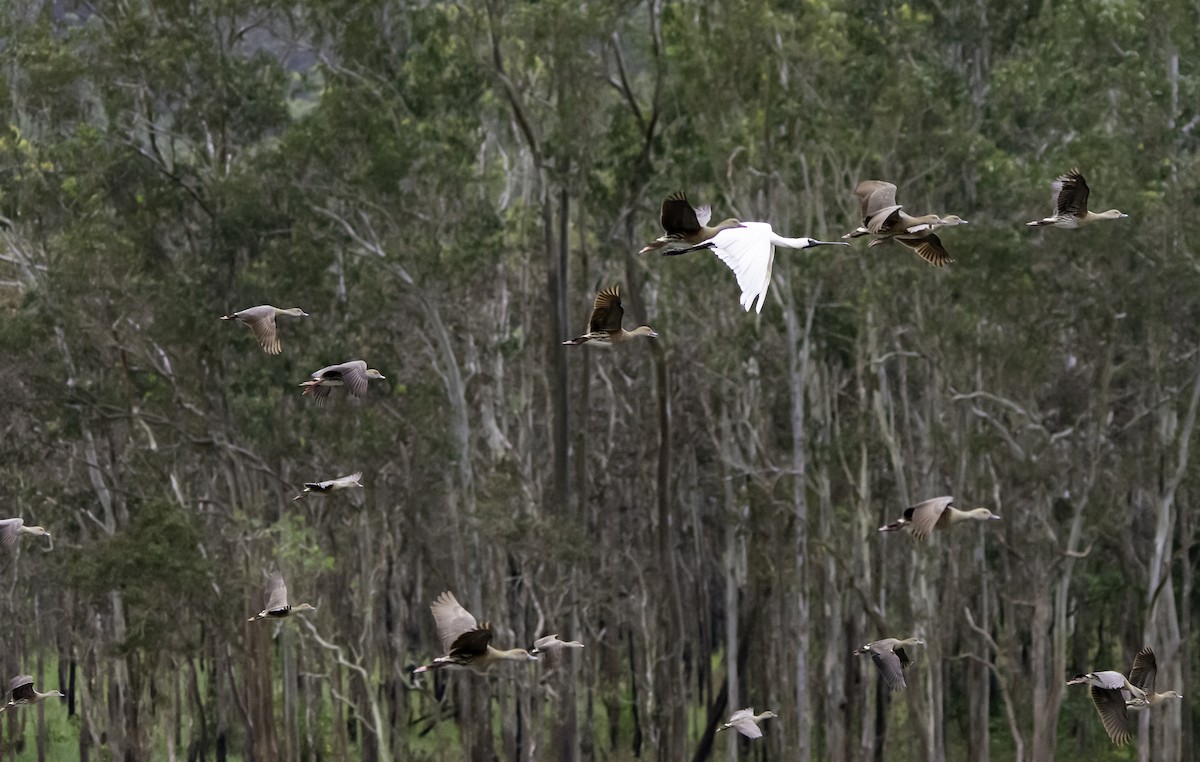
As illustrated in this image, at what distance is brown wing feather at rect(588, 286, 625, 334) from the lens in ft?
39.0

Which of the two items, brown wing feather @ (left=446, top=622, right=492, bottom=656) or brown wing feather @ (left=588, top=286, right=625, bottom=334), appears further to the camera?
brown wing feather @ (left=588, top=286, right=625, bottom=334)

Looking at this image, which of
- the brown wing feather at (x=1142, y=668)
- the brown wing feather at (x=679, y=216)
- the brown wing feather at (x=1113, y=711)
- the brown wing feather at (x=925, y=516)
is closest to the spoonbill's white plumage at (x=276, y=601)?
the brown wing feather at (x=679, y=216)

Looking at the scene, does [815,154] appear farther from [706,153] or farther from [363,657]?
[363,657]

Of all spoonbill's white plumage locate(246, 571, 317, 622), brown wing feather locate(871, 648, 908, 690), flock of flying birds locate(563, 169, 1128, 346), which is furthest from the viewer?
brown wing feather locate(871, 648, 908, 690)

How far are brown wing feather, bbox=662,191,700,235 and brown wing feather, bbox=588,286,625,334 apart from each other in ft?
2.45

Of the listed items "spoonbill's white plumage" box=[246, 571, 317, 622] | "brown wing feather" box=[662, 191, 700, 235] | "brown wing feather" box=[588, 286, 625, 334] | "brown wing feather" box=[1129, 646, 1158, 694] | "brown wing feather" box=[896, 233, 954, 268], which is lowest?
"brown wing feather" box=[1129, 646, 1158, 694]

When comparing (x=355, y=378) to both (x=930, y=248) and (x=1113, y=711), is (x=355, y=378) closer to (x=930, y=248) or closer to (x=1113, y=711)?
(x=930, y=248)

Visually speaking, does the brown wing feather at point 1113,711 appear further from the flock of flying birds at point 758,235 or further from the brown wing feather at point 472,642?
the brown wing feather at point 472,642

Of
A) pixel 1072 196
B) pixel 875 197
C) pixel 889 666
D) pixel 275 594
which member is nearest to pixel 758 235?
pixel 875 197

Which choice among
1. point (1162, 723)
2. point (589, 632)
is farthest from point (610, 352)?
point (1162, 723)

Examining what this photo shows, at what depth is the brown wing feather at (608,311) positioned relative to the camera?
11.9 meters

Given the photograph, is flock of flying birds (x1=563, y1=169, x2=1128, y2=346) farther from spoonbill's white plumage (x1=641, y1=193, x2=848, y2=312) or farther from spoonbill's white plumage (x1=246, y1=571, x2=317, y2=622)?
spoonbill's white plumage (x1=246, y1=571, x2=317, y2=622)

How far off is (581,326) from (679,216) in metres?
20.6

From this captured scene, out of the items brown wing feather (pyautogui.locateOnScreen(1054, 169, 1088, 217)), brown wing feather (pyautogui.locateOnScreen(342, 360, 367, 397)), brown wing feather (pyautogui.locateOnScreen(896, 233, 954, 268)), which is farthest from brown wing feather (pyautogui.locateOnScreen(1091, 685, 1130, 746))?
brown wing feather (pyautogui.locateOnScreen(342, 360, 367, 397))
